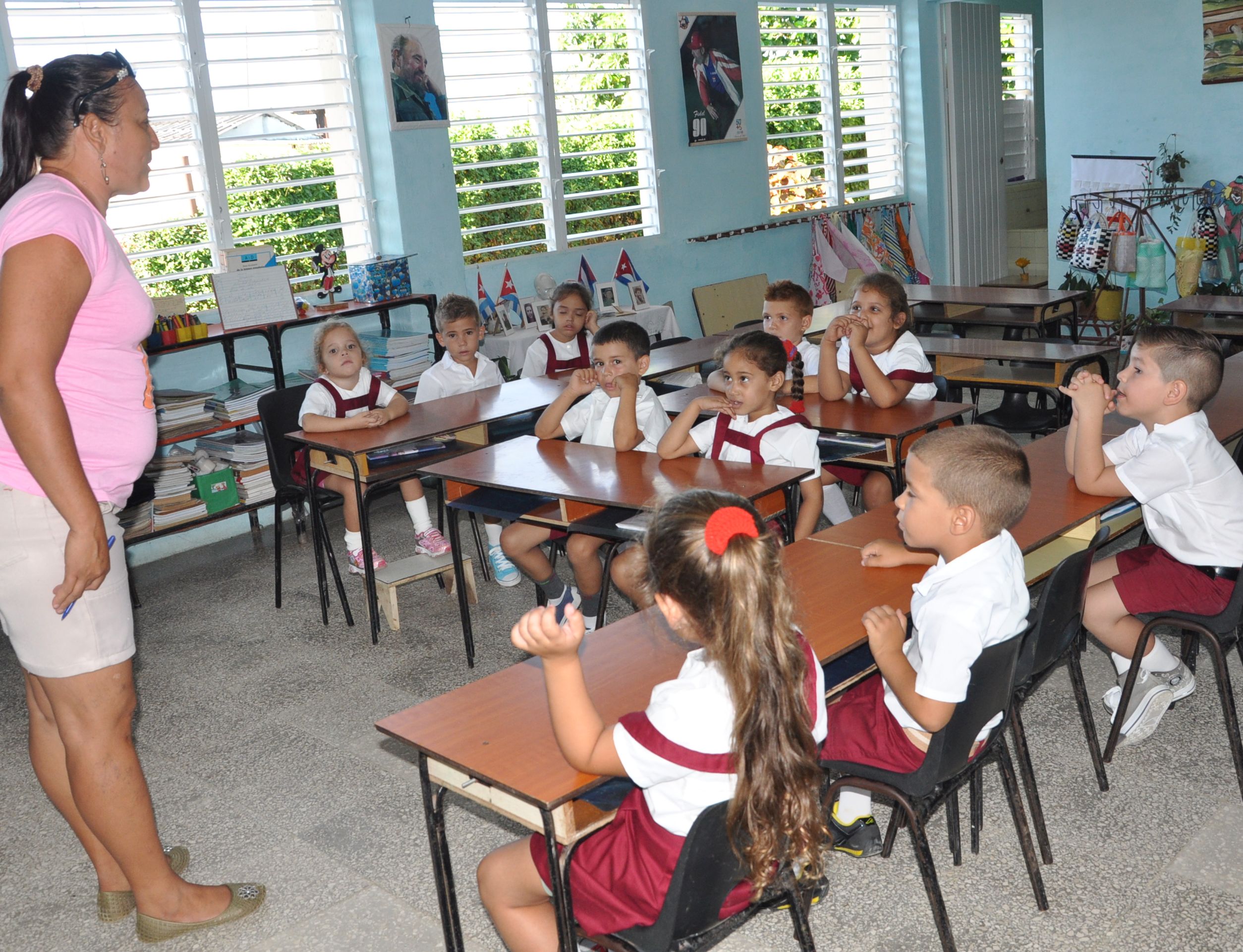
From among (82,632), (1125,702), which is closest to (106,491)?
(82,632)

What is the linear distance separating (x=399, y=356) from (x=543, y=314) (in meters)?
1.24

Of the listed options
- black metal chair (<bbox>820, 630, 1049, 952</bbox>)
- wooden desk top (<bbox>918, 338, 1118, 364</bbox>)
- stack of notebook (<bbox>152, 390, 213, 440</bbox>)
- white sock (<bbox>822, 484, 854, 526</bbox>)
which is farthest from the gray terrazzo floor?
wooden desk top (<bbox>918, 338, 1118, 364</bbox>)

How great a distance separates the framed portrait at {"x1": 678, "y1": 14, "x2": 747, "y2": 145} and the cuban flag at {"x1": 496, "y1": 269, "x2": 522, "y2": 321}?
193cm

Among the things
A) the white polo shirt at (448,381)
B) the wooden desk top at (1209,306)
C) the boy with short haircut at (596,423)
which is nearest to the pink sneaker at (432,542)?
the boy with short haircut at (596,423)

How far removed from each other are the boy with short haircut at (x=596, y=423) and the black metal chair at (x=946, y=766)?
156 cm

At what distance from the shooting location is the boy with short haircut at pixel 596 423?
3.70 m

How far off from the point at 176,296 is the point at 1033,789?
432cm

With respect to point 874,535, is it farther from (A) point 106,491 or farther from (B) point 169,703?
(B) point 169,703

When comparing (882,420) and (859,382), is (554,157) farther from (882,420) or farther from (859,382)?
(882,420)

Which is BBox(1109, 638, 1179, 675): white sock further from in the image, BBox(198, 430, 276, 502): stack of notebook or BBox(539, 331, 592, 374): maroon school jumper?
BBox(198, 430, 276, 502): stack of notebook

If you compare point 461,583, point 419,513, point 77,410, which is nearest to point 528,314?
point 419,513

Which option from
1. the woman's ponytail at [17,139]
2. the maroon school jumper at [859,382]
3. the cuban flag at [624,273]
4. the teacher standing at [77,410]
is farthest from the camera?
the cuban flag at [624,273]

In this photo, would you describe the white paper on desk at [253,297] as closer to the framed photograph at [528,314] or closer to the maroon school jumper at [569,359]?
the maroon school jumper at [569,359]

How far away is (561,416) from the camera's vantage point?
155 inches
